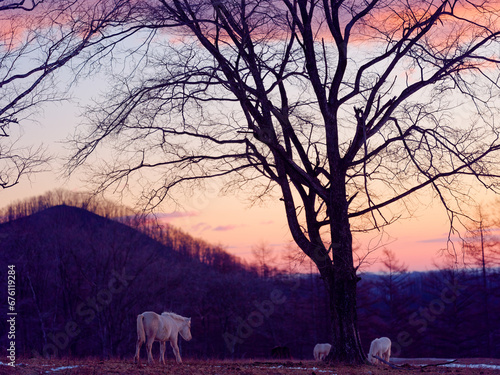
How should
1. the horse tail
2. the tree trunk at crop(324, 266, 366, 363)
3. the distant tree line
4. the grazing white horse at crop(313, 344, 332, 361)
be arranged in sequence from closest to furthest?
1. the horse tail
2. the tree trunk at crop(324, 266, 366, 363)
3. the grazing white horse at crop(313, 344, 332, 361)
4. the distant tree line

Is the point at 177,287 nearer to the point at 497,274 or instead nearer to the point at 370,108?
the point at 497,274

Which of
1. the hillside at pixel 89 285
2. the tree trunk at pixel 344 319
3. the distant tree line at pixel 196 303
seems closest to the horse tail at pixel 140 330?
the tree trunk at pixel 344 319

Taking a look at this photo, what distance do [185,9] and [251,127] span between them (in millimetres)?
3736

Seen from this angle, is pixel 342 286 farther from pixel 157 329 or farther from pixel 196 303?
pixel 196 303

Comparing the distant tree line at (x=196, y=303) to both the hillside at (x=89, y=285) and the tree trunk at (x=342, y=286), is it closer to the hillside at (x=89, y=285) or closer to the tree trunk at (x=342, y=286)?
the hillside at (x=89, y=285)

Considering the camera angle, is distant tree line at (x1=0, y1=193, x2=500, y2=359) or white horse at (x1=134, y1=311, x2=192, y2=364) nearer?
white horse at (x1=134, y1=311, x2=192, y2=364)

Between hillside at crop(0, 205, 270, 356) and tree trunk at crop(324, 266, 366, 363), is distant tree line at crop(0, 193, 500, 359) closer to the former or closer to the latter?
hillside at crop(0, 205, 270, 356)

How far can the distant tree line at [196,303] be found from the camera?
54.5 m

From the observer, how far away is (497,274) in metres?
50.5

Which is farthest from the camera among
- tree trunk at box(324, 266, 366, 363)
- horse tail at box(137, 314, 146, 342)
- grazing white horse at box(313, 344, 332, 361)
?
Result: grazing white horse at box(313, 344, 332, 361)

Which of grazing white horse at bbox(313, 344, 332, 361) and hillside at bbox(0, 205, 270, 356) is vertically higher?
hillside at bbox(0, 205, 270, 356)

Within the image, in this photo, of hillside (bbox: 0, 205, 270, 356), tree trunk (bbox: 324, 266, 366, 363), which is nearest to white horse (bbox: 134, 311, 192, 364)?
tree trunk (bbox: 324, 266, 366, 363)

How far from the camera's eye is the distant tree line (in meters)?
54.5

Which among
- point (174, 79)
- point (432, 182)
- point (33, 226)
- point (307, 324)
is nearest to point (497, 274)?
point (307, 324)
